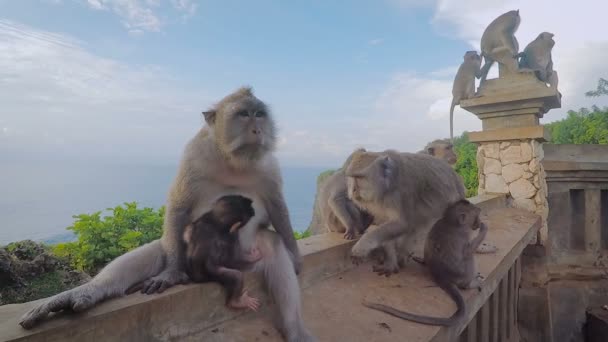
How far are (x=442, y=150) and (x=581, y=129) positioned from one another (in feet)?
26.5

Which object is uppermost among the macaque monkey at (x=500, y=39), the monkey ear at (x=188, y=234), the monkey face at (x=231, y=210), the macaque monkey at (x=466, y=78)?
the macaque monkey at (x=500, y=39)

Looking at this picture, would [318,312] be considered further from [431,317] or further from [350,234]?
[350,234]

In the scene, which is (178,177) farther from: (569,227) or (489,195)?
(569,227)

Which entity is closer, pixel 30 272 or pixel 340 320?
pixel 340 320

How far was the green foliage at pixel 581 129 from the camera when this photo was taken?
10656 mm

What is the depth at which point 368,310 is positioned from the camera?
263 cm

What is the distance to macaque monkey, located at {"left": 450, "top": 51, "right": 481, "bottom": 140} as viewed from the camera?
7422 millimetres

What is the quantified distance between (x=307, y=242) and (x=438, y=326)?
4.64 feet

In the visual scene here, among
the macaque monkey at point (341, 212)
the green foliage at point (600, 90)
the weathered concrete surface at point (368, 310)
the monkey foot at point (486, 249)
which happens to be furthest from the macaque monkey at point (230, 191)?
the green foliage at point (600, 90)

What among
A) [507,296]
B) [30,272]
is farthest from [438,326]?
[30,272]

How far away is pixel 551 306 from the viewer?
21.0 ft

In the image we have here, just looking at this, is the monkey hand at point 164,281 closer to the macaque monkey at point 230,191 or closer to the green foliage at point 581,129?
the macaque monkey at point 230,191

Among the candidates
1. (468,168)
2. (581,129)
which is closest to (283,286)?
(468,168)

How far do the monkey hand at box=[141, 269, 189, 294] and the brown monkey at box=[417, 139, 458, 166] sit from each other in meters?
4.66
